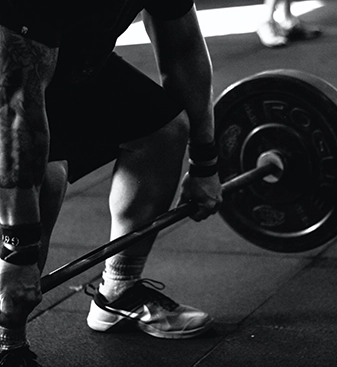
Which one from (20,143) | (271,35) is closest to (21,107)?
(20,143)

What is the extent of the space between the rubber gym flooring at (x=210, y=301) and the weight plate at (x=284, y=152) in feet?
0.46

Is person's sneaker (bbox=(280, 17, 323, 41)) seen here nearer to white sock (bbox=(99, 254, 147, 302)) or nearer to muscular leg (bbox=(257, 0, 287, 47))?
muscular leg (bbox=(257, 0, 287, 47))

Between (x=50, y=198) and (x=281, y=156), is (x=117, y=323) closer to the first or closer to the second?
(x=50, y=198)

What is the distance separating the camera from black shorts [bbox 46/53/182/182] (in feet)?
6.98

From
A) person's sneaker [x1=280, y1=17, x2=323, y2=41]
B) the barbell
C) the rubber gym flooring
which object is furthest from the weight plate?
person's sneaker [x1=280, y1=17, x2=323, y2=41]

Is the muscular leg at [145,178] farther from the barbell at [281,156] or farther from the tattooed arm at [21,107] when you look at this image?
the tattooed arm at [21,107]

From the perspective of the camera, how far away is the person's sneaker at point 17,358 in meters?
1.84

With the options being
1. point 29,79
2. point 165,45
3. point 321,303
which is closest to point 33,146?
point 29,79

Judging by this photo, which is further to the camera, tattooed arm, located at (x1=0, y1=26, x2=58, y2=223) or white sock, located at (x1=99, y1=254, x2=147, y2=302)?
white sock, located at (x1=99, y1=254, x2=147, y2=302)

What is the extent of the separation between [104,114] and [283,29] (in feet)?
13.2

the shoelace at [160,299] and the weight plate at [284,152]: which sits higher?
the weight plate at [284,152]

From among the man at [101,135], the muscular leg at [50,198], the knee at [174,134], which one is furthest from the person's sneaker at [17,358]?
the knee at [174,134]

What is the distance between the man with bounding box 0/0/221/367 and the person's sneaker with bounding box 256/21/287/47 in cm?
359

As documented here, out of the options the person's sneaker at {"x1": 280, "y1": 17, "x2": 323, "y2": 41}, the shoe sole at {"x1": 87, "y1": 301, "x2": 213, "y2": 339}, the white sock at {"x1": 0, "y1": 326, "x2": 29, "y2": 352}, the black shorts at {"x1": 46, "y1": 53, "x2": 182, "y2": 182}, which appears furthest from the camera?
the person's sneaker at {"x1": 280, "y1": 17, "x2": 323, "y2": 41}
